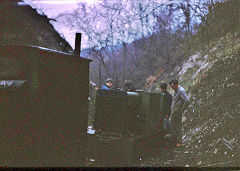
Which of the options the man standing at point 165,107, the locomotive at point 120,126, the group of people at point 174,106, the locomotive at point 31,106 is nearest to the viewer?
the locomotive at point 31,106

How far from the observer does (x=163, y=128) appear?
20.7 feet

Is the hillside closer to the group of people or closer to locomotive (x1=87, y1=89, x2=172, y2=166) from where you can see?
the group of people

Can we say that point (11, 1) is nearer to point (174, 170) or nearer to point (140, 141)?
point (140, 141)

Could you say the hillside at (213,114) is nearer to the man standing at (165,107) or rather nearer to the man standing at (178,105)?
the man standing at (178,105)

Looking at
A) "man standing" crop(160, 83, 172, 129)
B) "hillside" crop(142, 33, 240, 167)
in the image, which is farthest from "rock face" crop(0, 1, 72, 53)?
"hillside" crop(142, 33, 240, 167)

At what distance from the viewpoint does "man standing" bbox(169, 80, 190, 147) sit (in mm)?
6457

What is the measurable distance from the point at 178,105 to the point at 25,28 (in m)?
4.27

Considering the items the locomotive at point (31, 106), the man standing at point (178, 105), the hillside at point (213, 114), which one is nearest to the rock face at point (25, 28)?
the locomotive at point (31, 106)

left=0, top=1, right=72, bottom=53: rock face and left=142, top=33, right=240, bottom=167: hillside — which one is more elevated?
left=0, top=1, right=72, bottom=53: rock face

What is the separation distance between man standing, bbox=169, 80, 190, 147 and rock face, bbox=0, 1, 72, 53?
2.93 metres

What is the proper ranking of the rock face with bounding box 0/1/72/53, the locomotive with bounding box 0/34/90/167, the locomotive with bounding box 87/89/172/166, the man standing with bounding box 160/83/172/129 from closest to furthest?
the locomotive with bounding box 0/34/90/167
the locomotive with bounding box 87/89/172/166
the rock face with bounding box 0/1/72/53
the man standing with bounding box 160/83/172/129

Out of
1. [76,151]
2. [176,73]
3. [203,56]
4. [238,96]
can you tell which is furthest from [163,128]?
[176,73]

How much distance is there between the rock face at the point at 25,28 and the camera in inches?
230

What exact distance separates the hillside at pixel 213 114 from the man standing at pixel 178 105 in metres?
0.22
